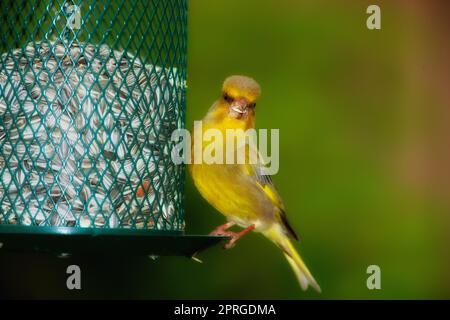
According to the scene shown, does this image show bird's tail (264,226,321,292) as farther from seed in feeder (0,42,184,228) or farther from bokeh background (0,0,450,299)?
seed in feeder (0,42,184,228)

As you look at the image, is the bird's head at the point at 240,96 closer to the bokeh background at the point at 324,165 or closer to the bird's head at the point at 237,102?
the bird's head at the point at 237,102

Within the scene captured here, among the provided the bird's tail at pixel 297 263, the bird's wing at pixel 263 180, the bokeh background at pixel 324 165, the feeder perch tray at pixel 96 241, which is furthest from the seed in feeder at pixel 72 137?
the bokeh background at pixel 324 165

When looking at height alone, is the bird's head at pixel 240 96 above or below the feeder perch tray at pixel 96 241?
above

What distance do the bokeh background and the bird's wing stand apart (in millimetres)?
1196

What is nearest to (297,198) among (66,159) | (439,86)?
(439,86)

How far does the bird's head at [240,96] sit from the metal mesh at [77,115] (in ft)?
1.95

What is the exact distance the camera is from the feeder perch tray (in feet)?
19.4

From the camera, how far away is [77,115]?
6.36 meters

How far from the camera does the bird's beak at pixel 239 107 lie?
7.00m

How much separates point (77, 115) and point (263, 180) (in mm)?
1631

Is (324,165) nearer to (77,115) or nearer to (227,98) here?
(227,98)

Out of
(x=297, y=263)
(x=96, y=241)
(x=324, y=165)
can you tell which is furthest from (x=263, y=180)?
(x=96, y=241)

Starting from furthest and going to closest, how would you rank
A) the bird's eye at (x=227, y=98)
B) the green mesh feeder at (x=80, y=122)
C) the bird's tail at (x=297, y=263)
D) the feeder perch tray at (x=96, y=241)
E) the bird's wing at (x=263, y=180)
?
the bird's tail at (x=297, y=263) < the bird's wing at (x=263, y=180) < the bird's eye at (x=227, y=98) < the green mesh feeder at (x=80, y=122) < the feeder perch tray at (x=96, y=241)

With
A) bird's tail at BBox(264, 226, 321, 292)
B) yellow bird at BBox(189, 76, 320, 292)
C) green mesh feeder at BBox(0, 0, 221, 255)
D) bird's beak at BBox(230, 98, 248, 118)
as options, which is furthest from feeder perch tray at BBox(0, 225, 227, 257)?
bird's tail at BBox(264, 226, 321, 292)
